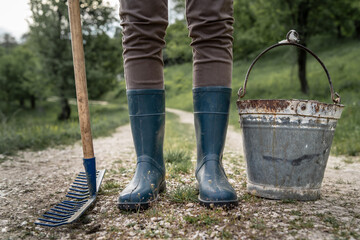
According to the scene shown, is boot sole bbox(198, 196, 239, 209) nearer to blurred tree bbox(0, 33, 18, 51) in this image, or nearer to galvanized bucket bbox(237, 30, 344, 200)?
galvanized bucket bbox(237, 30, 344, 200)

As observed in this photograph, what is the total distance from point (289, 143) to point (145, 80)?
2.95 ft

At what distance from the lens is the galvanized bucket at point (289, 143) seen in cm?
161

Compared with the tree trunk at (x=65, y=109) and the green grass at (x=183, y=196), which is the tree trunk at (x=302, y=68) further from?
the tree trunk at (x=65, y=109)

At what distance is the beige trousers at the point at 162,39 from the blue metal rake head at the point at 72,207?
0.61 meters

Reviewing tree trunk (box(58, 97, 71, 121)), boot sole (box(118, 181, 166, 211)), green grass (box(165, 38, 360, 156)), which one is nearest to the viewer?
boot sole (box(118, 181, 166, 211))

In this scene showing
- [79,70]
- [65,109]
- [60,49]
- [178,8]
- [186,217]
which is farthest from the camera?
[65,109]

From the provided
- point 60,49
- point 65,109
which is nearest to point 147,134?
point 60,49

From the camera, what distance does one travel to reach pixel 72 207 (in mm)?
1594

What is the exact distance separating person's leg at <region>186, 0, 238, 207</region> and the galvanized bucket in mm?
197

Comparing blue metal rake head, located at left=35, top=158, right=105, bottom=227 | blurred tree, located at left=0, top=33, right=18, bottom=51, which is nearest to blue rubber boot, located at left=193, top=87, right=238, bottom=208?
blue metal rake head, located at left=35, top=158, right=105, bottom=227

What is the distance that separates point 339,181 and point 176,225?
1.58m

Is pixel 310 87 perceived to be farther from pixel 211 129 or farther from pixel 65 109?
pixel 65 109

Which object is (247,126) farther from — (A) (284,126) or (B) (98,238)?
(B) (98,238)

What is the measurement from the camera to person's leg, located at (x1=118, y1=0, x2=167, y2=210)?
161 centimetres
